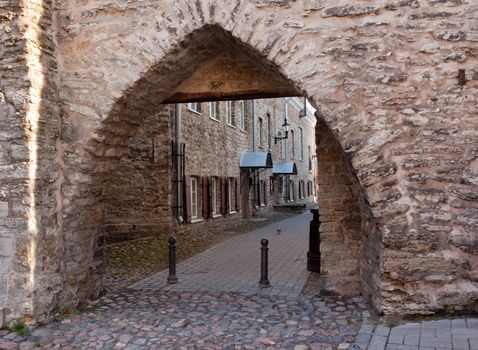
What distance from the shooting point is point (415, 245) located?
432cm

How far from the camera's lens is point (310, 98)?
15.1 feet

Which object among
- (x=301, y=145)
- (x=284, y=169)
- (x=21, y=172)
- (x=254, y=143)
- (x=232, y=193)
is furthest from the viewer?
(x=301, y=145)

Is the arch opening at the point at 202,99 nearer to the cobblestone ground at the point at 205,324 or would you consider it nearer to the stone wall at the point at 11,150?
the cobblestone ground at the point at 205,324

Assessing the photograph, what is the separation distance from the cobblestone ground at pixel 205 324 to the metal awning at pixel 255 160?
11.6 metres

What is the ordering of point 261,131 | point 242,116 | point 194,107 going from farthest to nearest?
1. point 261,131
2. point 242,116
3. point 194,107

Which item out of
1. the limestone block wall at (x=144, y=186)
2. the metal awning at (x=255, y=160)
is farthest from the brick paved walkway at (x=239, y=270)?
the metal awning at (x=255, y=160)

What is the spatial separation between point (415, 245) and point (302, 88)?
165cm

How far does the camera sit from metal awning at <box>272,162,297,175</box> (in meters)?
22.4

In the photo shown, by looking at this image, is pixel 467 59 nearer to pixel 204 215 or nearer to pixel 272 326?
pixel 272 326

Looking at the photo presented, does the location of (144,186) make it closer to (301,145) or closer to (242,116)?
(242,116)

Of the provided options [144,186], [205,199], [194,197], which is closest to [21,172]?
[144,186]

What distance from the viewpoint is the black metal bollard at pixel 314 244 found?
7.19 metres

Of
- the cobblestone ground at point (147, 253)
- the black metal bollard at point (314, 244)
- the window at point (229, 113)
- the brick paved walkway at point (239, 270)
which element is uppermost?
the window at point (229, 113)

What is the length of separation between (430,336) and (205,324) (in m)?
1.92
